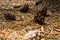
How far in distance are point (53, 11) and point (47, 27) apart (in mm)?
733

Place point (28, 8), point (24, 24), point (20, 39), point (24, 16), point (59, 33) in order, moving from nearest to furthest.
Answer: point (20, 39)
point (59, 33)
point (24, 24)
point (24, 16)
point (28, 8)

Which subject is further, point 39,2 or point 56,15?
point 39,2

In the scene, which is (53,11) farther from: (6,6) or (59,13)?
(6,6)

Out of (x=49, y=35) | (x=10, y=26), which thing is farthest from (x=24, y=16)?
(x=49, y=35)

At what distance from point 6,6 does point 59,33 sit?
60.0 inches

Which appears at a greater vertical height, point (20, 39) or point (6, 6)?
point (6, 6)

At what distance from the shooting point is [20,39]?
3.04 meters

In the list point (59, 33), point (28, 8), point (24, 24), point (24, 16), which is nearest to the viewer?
point (59, 33)

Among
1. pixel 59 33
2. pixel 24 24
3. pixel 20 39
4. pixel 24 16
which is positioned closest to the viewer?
pixel 20 39

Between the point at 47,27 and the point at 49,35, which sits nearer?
the point at 49,35

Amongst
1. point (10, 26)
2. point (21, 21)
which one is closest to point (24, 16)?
point (21, 21)

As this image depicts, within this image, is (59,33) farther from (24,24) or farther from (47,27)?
(24,24)

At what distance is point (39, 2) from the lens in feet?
14.6

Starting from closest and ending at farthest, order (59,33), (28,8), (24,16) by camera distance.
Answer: (59,33)
(24,16)
(28,8)
